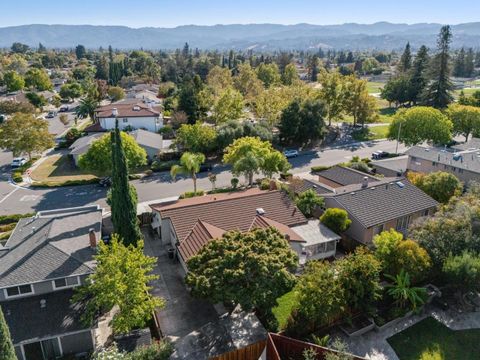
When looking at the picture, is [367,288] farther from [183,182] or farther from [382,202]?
[183,182]

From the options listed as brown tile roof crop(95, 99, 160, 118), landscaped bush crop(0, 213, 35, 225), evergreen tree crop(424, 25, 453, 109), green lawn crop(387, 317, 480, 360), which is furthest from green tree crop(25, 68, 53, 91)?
green lawn crop(387, 317, 480, 360)

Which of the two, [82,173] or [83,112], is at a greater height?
[83,112]

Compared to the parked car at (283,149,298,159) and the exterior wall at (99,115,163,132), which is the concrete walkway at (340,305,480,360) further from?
the exterior wall at (99,115,163,132)

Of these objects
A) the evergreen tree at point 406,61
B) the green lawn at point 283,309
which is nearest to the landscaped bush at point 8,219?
the green lawn at point 283,309

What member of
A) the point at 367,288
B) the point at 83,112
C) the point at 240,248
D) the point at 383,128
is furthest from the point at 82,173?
the point at 383,128

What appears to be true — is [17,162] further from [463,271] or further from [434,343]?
[463,271]

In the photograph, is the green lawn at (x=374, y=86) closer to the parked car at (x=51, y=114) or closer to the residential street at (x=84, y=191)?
the residential street at (x=84, y=191)

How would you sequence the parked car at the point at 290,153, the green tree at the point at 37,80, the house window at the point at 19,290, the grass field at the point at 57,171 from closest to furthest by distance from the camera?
the house window at the point at 19,290 → the grass field at the point at 57,171 → the parked car at the point at 290,153 → the green tree at the point at 37,80
